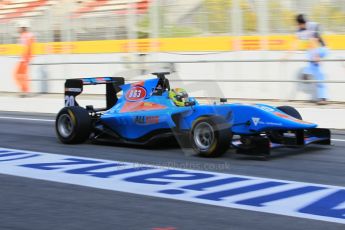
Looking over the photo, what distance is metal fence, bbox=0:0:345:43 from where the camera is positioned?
44.1ft

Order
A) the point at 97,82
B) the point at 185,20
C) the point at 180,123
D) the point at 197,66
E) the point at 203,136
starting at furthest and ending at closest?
the point at 185,20 → the point at 197,66 → the point at 97,82 → the point at 180,123 → the point at 203,136

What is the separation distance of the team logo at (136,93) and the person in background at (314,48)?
12.9 ft

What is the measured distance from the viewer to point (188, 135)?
7.69 meters

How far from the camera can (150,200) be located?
538 cm

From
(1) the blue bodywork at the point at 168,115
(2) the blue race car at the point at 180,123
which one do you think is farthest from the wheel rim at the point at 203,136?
(1) the blue bodywork at the point at 168,115

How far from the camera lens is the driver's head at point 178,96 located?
798 cm

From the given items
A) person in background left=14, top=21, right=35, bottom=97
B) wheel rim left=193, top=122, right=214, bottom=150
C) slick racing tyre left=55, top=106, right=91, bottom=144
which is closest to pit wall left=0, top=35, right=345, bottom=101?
person in background left=14, top=21, right=35, bottom=97

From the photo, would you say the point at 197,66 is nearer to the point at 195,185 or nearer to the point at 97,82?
the point at 97,82

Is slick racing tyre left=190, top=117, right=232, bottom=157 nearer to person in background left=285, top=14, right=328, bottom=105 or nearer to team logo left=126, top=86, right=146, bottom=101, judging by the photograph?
team logo left=126, top=86, right=146, bottom=101

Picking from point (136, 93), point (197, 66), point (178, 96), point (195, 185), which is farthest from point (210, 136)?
point (197, 66)

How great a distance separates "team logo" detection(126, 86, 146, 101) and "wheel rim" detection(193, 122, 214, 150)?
1193 millimetres

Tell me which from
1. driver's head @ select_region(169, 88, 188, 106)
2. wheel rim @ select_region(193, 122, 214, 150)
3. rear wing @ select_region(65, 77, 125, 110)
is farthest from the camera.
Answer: rear wing @ select_region(65, 77, 125, 110)

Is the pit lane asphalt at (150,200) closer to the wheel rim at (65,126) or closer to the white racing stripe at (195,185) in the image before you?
the white racing stripe at (195,185)

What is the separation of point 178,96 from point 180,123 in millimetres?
474
